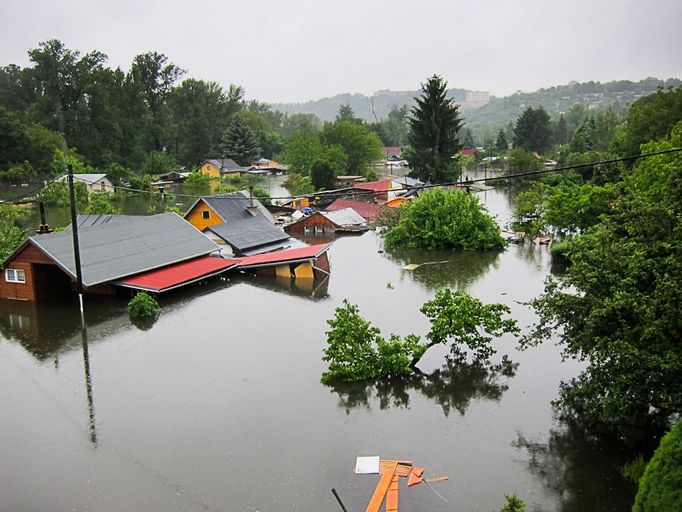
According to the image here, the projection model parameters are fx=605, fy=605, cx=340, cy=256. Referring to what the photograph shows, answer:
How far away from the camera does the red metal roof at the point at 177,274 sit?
67.6ft

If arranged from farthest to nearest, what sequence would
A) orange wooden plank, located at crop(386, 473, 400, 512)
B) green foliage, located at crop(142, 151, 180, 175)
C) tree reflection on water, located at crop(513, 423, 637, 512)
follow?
1. green foliage, located at crop(142, 151, 180, 175)
2. tree reflection on water, located at crop(513, 423, 637, 512)
3. orange wooden plank, located at crop(386, 473, 400, 512)

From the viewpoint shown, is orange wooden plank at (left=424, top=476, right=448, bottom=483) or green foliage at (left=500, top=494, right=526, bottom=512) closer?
green foliage at (left=500, top=494, right=526, bottom=512)

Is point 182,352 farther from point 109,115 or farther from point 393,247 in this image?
point 109,115

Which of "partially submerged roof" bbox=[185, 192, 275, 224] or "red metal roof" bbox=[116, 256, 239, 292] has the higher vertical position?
"partially submerged roof" bbox=[185, 192, 275, 224]

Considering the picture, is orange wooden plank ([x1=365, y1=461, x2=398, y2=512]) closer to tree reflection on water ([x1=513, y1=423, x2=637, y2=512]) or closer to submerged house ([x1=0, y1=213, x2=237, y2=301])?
tree reflection on water ([x1=513, y1=423, x2=637, y2=512])

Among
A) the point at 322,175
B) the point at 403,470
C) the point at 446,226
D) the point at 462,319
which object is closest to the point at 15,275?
the point at 462,319

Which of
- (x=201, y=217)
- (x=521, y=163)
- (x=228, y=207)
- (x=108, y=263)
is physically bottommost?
(x=108, y=263)

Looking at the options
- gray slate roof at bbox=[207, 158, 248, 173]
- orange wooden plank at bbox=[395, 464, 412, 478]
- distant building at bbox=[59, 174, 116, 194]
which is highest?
gray slate roof at bbox=[207, 158, 248, 173]

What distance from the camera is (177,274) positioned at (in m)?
22.1

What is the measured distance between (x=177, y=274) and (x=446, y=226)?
1353 centimetres

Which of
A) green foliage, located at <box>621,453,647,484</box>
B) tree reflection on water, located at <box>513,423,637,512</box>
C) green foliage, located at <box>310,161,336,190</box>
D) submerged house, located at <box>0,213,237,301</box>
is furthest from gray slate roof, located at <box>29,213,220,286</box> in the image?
green foliage, located at <box>310,161,336,190</box>

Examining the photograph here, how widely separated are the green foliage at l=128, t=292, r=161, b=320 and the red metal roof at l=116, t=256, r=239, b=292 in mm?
907

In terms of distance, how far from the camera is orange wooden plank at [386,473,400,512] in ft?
31.0

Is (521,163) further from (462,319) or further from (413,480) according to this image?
(413,480)
